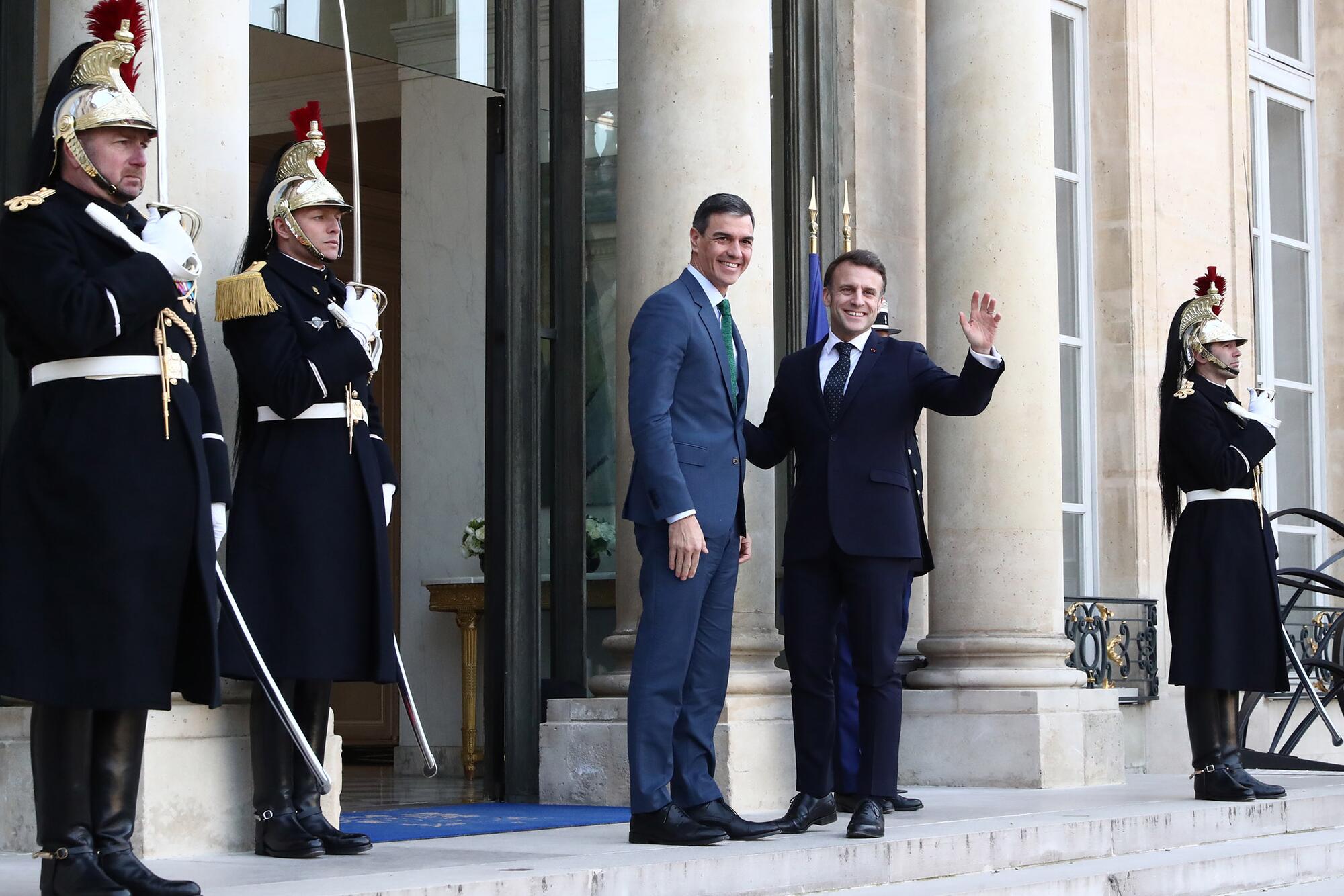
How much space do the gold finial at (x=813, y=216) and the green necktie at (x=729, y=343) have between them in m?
2.25

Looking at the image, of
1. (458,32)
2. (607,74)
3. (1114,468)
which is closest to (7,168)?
(458,32)

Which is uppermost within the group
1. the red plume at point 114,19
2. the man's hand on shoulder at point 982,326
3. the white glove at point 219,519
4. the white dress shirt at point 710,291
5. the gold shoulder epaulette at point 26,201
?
Result: the red plume at point 114,19

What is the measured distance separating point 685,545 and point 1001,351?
10.7 feet

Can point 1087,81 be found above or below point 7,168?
above

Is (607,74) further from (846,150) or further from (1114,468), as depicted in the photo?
(1114,468)

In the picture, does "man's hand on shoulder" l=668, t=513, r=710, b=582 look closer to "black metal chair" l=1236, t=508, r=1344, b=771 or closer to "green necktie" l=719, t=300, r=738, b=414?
"green necktie" l=719, t=300, r=738, b=414

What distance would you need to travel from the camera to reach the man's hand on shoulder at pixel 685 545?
5105 millimetres

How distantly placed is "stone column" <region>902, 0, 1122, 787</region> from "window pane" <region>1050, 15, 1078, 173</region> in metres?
2.38

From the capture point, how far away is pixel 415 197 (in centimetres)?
1047

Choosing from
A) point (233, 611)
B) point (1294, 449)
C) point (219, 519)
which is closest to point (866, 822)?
point (233, 611)

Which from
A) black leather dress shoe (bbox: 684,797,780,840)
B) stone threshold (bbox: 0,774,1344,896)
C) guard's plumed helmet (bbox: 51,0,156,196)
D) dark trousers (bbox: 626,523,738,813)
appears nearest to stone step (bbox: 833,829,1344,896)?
stone threshold (bbox: 0,774,1344,896)

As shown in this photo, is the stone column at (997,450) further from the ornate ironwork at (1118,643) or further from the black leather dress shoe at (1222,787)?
the ornate ironwork at (1118,643)

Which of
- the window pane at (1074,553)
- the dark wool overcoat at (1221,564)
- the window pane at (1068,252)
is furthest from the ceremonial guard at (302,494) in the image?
the window pane at (1068,252)

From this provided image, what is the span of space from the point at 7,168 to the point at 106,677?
2.31 metres
